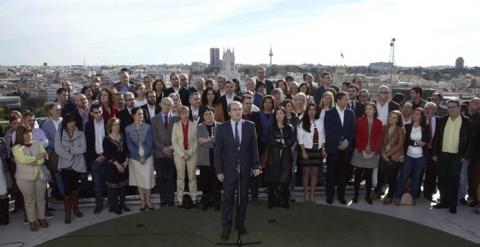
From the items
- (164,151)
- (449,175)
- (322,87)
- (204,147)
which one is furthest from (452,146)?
(164,151)

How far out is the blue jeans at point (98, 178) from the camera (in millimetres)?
5680

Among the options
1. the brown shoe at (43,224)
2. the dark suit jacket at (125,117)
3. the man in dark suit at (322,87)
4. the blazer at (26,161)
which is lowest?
the brown shoe at (43,224)

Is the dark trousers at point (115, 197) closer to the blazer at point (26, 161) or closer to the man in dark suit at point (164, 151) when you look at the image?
the man in dark suit at point (164, 151)

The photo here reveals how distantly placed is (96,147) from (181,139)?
1.24m

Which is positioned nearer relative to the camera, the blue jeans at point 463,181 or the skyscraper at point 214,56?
the blue jeans at point 463,181

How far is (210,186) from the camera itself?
5.84 metres

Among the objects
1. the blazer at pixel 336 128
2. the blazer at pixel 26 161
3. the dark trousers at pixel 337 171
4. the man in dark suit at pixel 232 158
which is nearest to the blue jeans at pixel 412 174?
the dark trousers at pixel 337 171

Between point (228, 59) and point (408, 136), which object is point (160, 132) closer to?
point (408, 136)

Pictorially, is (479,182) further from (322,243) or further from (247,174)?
(247,174)

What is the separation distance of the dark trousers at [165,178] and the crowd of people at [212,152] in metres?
0.02

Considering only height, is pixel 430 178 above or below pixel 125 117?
below

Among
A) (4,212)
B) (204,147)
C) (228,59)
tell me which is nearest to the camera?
(4,212)

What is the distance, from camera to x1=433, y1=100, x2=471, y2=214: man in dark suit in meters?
5.66

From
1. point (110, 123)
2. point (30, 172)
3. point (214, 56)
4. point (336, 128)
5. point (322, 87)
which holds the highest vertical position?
point (214, 56)
